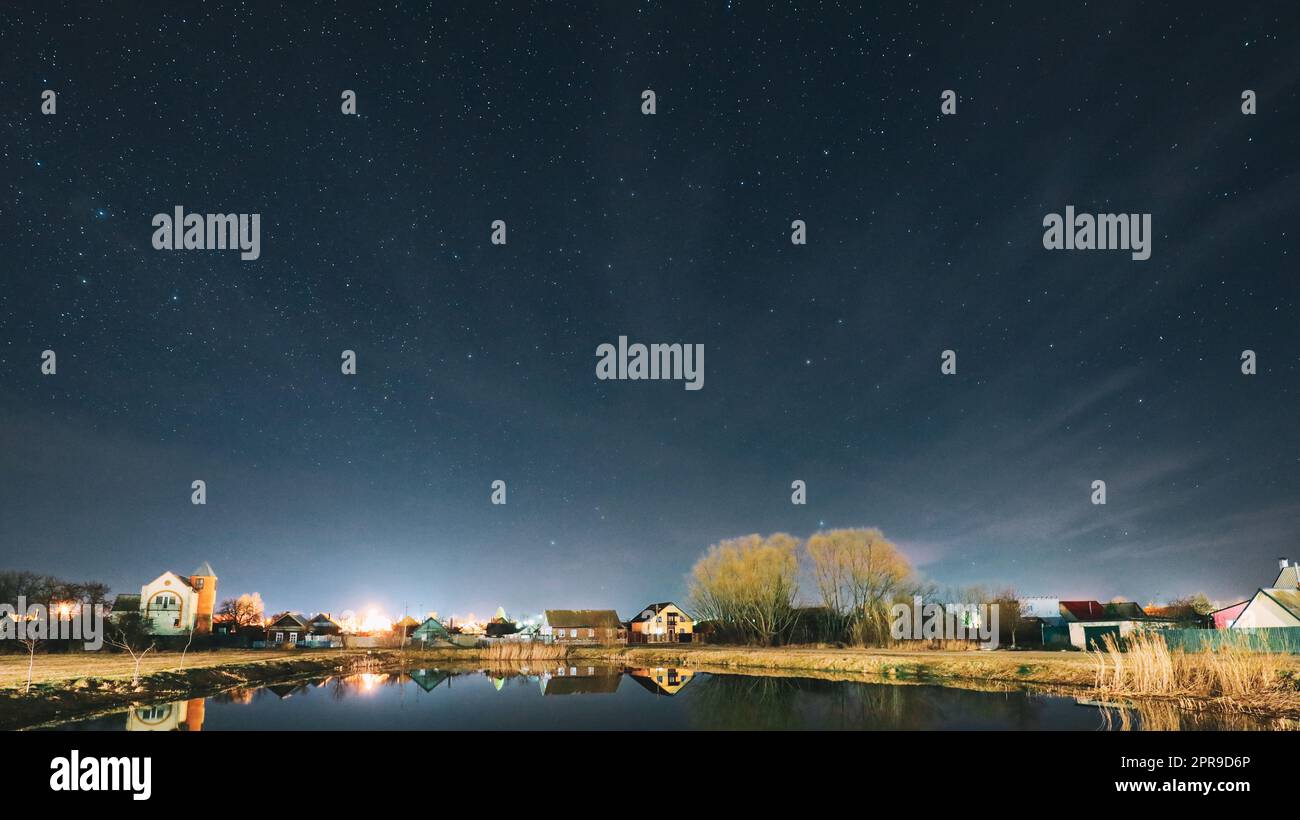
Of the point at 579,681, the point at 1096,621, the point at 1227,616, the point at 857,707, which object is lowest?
the point at 1096,621

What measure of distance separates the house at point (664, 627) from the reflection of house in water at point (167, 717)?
269 feet

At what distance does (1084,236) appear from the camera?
27328 millimetres

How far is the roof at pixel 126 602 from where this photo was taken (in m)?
80.5

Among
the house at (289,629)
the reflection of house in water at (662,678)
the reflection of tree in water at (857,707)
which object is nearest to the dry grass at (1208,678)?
the reflection of tree in water at (857,707)

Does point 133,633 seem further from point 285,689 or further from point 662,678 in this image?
point 662,678

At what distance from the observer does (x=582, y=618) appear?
107m

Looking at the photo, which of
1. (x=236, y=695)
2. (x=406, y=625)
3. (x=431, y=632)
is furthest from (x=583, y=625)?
(x=236, y=695)

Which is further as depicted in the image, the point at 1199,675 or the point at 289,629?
the point at 289,629

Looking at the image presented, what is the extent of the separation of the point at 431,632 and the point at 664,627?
34.7 meters

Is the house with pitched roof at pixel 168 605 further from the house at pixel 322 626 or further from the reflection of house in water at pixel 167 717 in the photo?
the reflection of house in water at pixel 167 717
